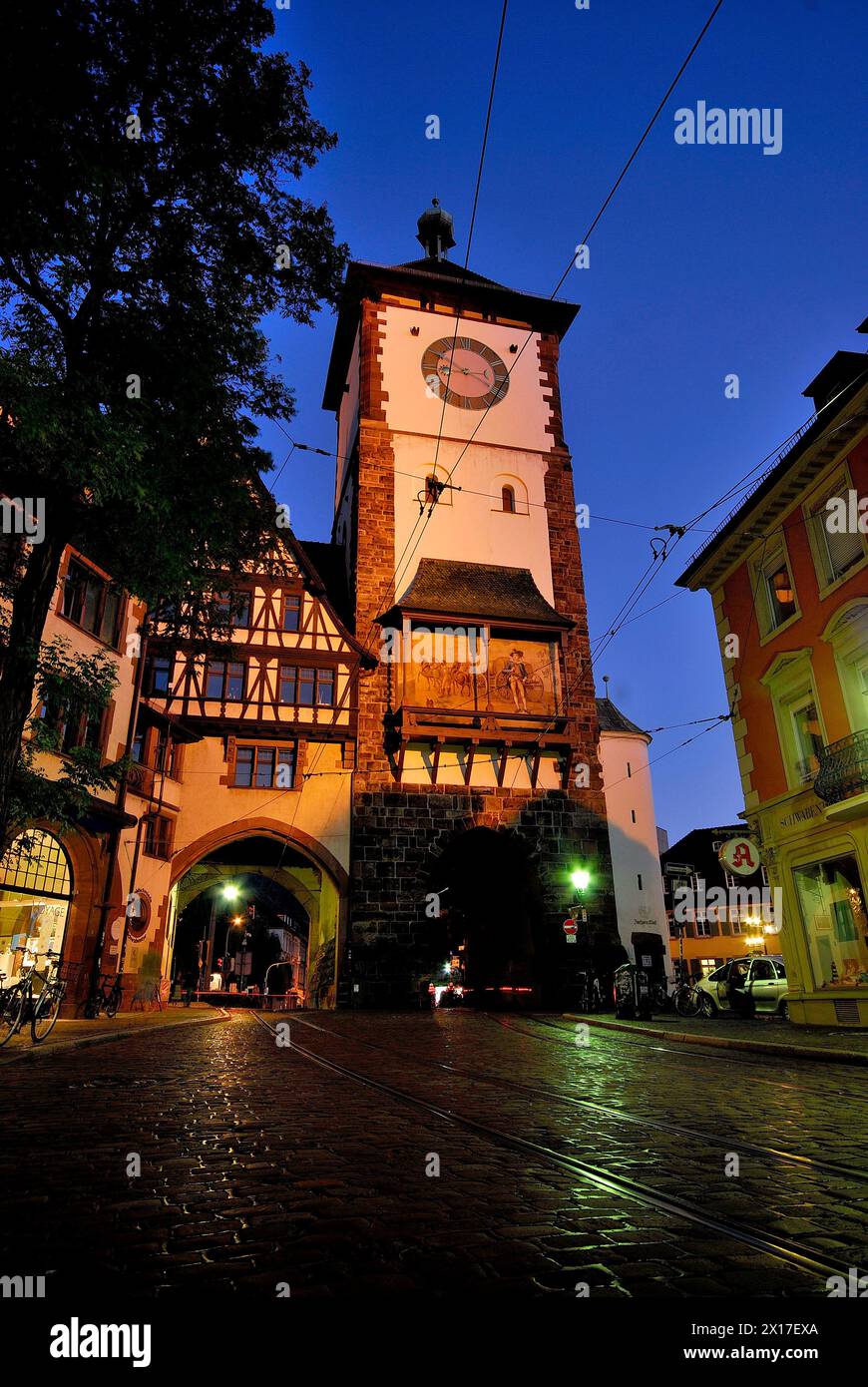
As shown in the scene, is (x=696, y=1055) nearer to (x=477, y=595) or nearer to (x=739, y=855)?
(x=739, y=855)

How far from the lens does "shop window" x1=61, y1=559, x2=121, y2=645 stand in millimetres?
17625

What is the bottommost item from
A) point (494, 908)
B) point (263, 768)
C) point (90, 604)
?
point (494, 908)

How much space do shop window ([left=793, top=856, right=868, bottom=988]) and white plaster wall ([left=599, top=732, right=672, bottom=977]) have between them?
1401 cm

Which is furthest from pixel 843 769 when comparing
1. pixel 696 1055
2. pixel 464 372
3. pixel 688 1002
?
pixel 464 372

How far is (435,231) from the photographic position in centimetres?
3628

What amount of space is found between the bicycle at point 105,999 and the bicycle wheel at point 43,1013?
6.01 meters

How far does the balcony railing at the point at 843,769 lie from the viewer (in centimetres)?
1362

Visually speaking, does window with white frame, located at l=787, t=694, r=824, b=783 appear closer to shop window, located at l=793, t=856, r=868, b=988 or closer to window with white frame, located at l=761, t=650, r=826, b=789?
window with white frame, located at l=761, t=650, r=826, b=789

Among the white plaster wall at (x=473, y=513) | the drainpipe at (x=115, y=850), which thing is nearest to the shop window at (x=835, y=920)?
the drainpipe at (x=115, y=850)

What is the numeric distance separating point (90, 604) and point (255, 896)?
65.2 ft

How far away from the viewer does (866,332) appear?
535 inches

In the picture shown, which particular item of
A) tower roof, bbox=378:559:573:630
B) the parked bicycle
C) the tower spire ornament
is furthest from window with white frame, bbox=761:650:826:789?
the tower spire ornament
